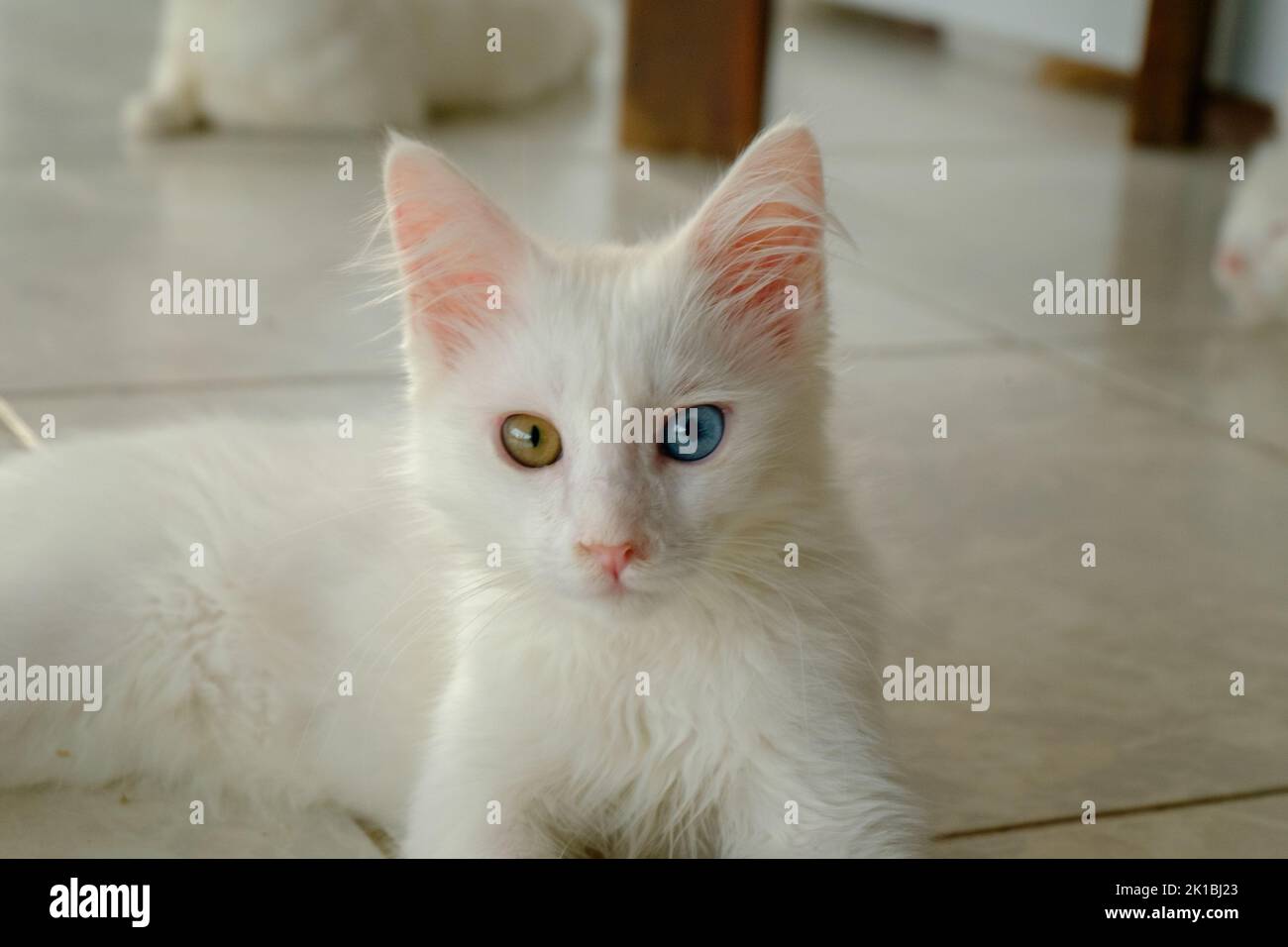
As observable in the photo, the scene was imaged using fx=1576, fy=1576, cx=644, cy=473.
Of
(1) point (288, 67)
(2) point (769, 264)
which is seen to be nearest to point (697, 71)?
(1) point (288, 67)

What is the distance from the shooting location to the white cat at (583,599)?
4.39 feet

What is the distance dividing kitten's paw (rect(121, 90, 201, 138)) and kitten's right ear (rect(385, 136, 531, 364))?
11.8ft

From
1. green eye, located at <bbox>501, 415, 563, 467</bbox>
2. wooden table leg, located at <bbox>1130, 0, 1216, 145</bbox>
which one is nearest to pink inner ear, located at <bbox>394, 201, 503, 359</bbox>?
green eye, located at <bbox>501, 415, 563, 467</bbox>

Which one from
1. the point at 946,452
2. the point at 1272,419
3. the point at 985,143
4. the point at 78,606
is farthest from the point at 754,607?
the point at 985,143

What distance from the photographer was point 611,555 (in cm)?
128

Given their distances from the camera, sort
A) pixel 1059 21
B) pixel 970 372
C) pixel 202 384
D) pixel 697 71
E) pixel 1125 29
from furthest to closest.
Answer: pixel 1059 21
pixel 1125 29
pixel 697 71
pixel 970 372
pixel 202 384

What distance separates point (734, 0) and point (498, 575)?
328cm

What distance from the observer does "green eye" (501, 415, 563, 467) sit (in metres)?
1.35

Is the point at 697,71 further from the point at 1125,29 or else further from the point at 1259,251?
the point at 1125,29

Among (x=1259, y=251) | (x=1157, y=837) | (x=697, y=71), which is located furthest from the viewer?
(x=697, y=71)

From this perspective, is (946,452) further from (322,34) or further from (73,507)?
(322,34)

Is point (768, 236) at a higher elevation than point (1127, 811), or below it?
higher

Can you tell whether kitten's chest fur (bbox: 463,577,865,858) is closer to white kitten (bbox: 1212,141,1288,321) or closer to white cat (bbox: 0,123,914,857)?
white cat (bbox: 0,123,914,857)

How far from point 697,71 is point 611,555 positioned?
3.44 meters
